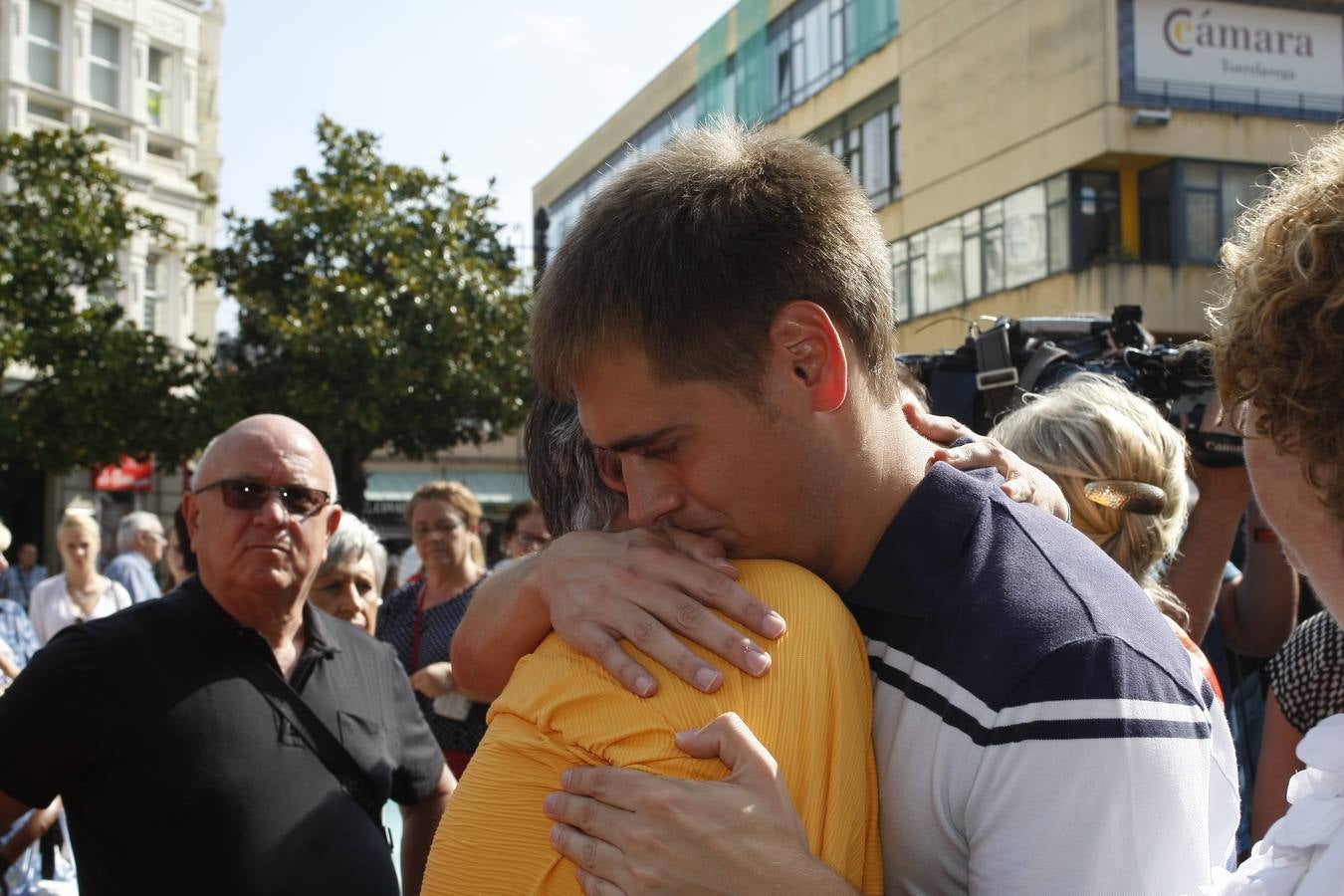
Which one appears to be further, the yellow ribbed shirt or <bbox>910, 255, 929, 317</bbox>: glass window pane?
<bbox>910, 255, 929, 317</bbox>: glass window pane

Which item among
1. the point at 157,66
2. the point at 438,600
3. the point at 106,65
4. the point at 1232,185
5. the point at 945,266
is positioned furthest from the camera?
the point at 157,66

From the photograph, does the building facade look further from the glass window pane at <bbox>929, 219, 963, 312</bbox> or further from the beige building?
the glass window pane at <bbox>929, 219, 963, 312</bbox>

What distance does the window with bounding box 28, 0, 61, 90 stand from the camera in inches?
1118

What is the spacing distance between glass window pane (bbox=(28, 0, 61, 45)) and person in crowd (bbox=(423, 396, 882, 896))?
31399 mm

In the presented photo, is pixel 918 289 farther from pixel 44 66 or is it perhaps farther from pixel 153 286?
pixel 44 66

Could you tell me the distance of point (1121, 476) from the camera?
294 cm

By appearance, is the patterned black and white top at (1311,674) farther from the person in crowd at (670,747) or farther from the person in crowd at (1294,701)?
the person in crowd at (670,747)

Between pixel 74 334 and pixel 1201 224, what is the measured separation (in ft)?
65.6

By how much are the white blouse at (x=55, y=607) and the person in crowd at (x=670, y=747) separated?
7.79 meters

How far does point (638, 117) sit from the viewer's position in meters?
41.2

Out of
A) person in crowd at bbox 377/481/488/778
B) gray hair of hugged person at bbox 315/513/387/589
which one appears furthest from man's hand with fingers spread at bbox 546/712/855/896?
gray hair of hugged person at bbox 315/513/387/589

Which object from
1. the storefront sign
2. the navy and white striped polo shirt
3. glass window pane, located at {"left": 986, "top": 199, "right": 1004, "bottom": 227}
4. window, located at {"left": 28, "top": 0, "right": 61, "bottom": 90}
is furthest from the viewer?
window, located at {"left": 28, "top": 0, "right": 61, "bottom": 90}

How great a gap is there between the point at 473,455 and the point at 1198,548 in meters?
37.5

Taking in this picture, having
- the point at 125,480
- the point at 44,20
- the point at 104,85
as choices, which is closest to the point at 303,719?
the point at 125,480
